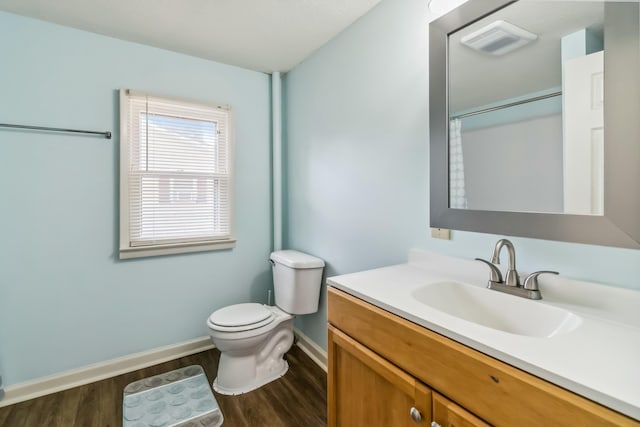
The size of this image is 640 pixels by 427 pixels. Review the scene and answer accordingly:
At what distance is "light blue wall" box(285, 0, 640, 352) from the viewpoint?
1.09 metres

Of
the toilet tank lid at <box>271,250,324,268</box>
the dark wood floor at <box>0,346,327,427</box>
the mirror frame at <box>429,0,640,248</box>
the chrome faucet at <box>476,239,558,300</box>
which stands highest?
the mirror frame at <box>429,0,640,248</box>

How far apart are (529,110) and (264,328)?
176 centimetres

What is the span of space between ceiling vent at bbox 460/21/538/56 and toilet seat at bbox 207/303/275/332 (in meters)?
1.81

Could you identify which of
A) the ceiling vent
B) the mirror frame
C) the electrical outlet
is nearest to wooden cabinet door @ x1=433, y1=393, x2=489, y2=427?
the mirror frame

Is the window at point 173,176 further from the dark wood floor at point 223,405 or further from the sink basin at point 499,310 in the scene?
the sink basin at point 499,310

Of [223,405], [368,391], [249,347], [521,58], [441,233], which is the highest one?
[521,58]

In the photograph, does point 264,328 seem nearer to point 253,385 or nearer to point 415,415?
point 253,385

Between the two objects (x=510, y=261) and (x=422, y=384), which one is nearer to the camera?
(x=422, y=384)

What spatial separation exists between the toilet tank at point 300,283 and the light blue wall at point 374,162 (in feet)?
0.32

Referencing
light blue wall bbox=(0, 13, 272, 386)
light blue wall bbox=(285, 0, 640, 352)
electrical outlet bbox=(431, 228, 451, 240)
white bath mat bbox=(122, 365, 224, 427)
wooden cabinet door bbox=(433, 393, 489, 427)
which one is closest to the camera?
wooden cabinet door bbox=(433, 393, 489, 427)

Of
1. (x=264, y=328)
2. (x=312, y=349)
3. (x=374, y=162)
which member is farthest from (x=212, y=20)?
(x=312, y=349)

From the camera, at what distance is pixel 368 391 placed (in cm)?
105

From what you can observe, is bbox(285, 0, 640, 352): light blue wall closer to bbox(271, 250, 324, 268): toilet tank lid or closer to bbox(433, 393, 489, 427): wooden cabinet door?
bbox(271, 250, 324, 268): toilet tank lid

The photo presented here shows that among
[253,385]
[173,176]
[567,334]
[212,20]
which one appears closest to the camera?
[567,334]
